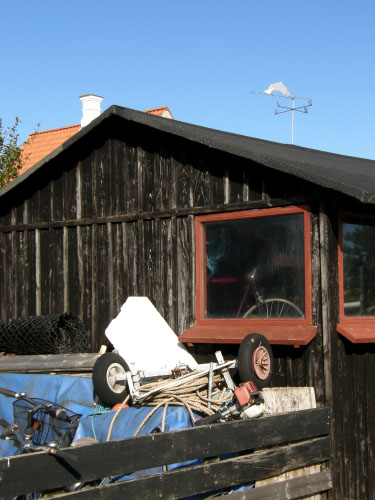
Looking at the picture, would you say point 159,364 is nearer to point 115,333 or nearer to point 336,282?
point 115,333

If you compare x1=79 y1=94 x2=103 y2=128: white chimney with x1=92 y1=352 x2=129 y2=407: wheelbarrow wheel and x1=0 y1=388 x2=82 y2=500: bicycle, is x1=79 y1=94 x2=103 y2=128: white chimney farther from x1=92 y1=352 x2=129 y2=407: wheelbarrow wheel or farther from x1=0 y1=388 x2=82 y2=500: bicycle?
x1=0 y1=388 x2=82 y2=500: bicycle

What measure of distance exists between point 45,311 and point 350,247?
14.9ft

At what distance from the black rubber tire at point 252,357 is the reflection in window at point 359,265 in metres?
0.96

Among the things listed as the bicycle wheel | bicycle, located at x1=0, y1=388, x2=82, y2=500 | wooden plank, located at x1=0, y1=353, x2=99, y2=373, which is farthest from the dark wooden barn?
bicycle, located at x1=0, y1=388, x2=82, y2=500

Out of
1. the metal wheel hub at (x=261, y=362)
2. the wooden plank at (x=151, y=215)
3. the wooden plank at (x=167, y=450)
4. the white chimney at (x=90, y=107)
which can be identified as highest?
the white chimney at (x=90, y=107)

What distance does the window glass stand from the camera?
25.8 ft

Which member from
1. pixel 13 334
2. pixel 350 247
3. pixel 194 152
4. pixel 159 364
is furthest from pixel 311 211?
pixel 13 334

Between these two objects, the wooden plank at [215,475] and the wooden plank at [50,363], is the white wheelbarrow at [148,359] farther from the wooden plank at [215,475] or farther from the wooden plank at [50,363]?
the wooden plank at [215,475]

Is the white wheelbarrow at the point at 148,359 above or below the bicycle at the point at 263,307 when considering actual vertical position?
below

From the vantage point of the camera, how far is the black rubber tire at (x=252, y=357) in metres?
7.24

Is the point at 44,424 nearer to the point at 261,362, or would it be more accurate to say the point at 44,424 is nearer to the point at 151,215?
the point at 261,362

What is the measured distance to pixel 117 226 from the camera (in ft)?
31.6

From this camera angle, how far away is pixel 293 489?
6.93 m

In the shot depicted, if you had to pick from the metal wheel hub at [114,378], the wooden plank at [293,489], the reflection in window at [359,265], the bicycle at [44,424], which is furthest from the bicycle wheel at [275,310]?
the bicycle at [44,424]
